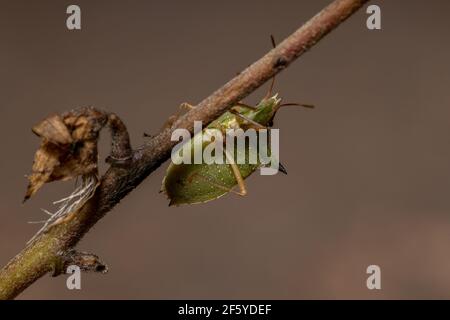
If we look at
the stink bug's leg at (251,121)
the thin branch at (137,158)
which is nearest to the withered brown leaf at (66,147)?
the thin branch at (137,158)

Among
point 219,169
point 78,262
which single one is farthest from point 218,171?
point 78,262

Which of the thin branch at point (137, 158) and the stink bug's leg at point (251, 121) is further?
the stink bug's leg at point (251, 121)

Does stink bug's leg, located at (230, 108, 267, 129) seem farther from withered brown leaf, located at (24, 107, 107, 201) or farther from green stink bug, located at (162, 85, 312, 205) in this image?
withered brown leaf, located at (24, 107, 107, 201)

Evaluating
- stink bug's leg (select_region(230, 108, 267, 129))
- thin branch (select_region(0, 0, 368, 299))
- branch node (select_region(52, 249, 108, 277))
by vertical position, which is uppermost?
stink bug's leg (select_region(230, 108, 267, 129))

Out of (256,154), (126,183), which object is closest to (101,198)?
(126,183)

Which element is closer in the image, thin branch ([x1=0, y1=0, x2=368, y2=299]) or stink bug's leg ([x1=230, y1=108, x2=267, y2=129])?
thin branch ([x1=0, y1=0, x2=368, y2=299])

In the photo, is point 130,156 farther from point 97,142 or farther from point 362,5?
point 362,5

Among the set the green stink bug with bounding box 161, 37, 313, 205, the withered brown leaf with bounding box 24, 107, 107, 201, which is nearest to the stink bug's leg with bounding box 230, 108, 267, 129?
the green stink bug with bounding box 161, 37, 313, 205

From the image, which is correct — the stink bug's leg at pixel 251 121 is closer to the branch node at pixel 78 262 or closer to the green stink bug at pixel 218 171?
the green stink bug at pixel 218 171
